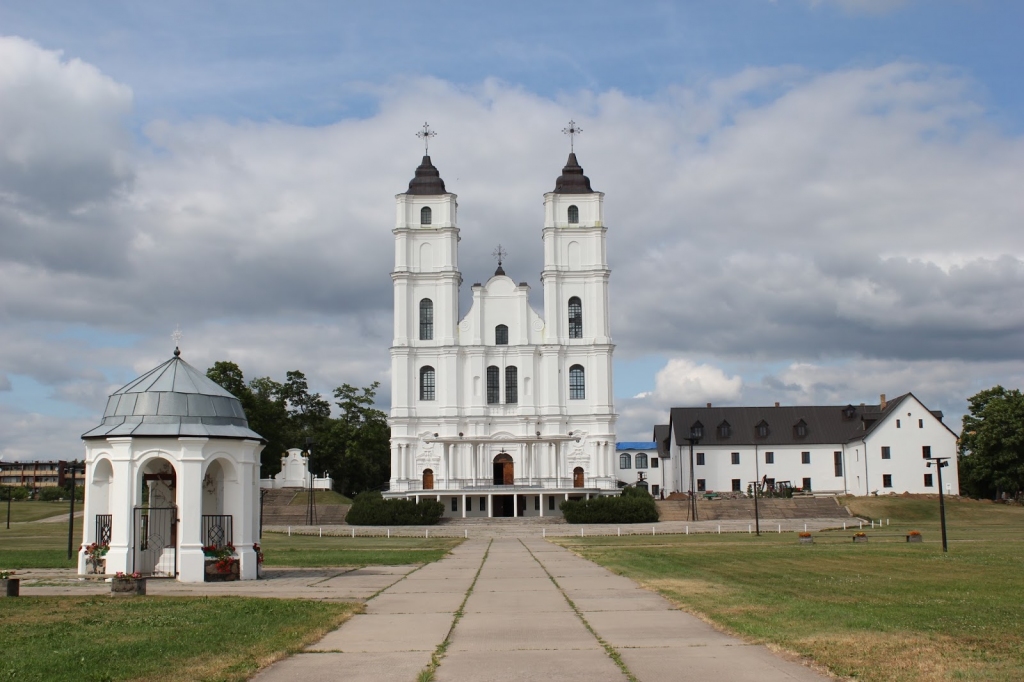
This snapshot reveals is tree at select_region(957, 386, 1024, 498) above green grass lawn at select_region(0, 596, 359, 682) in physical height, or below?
above

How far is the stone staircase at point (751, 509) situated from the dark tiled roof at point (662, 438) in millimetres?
23521

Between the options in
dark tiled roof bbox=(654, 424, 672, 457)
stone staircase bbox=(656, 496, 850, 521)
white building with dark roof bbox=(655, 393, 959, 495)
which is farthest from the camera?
dark tiled roof bbox=(654, 424, 672, 457)

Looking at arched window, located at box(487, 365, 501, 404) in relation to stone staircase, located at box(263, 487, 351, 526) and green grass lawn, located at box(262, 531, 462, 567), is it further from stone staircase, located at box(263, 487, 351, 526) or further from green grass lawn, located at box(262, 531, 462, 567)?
green grass lawn, located at box(262, 531, 462, 567)

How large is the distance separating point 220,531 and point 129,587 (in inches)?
→ 201

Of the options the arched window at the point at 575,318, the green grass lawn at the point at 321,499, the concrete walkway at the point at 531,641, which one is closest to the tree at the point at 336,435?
the green grass lawn at the point at 321,499

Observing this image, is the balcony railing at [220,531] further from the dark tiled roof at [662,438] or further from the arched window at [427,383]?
the dark tiled roof at [662,438]

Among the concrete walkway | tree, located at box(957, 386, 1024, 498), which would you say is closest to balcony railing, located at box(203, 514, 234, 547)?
the concrete walkway

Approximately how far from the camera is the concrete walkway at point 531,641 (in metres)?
11.6

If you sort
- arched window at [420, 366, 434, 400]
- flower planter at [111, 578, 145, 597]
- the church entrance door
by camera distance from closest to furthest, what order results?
flower planter at [111, 578, 145, 597]
the church entrance door
arched window at [420, 366, 434, 400]

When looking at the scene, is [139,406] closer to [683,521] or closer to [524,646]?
[524,646]

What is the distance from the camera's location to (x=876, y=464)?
276 feet

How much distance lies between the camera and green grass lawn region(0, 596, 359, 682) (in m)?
11.7

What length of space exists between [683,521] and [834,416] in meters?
30.0

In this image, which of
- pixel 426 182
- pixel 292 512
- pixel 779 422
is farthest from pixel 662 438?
pixel 292 512
